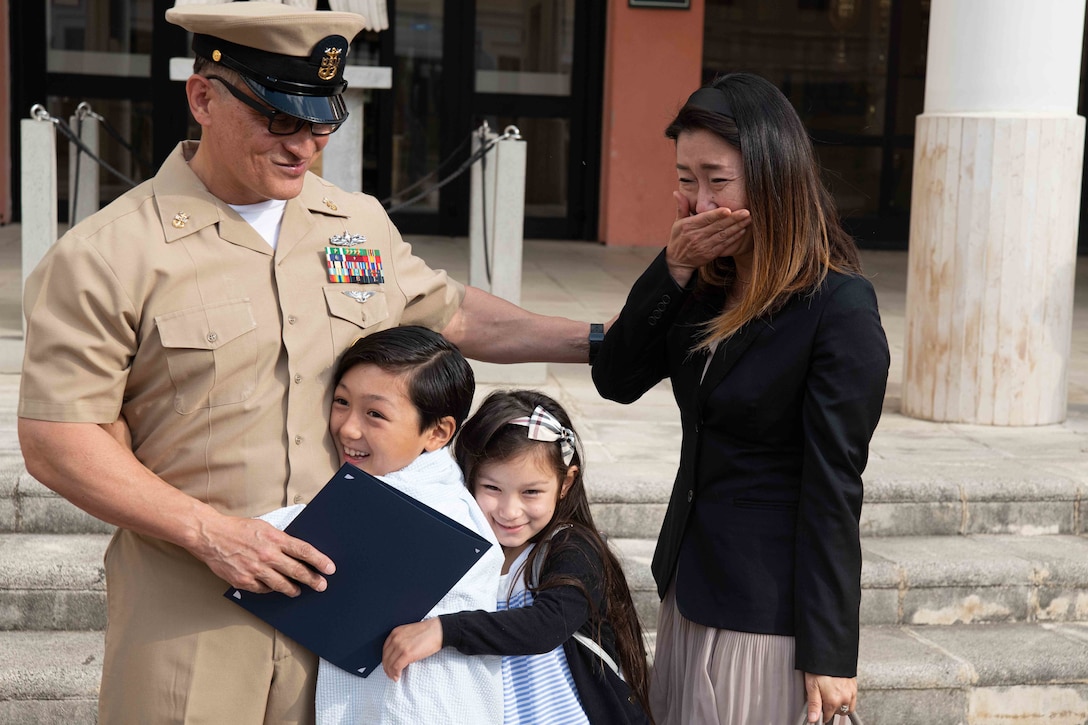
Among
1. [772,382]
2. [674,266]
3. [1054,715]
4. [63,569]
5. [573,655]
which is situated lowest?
[1054,715]

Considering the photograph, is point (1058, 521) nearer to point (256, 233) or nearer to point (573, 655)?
point (573, 655)

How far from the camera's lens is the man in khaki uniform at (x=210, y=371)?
192 cm

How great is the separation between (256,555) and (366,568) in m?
0.17

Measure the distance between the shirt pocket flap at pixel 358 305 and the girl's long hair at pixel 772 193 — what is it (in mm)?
557

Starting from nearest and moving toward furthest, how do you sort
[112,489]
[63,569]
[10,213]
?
[112,489] < [63,569] < [10,213]

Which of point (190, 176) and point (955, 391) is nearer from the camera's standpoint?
point (190, 176)

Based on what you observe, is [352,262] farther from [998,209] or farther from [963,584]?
[998,209]

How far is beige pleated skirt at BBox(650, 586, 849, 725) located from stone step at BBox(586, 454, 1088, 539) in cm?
201

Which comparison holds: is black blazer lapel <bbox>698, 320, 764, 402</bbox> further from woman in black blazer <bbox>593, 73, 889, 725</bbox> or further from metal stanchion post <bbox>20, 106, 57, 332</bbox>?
metal stanchion post <bbox>20, 106, 57, 332</bbox>

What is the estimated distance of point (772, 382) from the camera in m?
2.10

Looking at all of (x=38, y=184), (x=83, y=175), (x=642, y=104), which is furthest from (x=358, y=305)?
(x=642, y=104)

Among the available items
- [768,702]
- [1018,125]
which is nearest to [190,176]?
[768,702]

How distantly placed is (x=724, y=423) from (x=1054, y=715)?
92.0 inches

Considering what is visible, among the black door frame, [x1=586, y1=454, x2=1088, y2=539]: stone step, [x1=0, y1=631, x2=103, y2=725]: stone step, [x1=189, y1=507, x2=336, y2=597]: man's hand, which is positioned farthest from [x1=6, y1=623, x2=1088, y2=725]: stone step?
the black door frame
